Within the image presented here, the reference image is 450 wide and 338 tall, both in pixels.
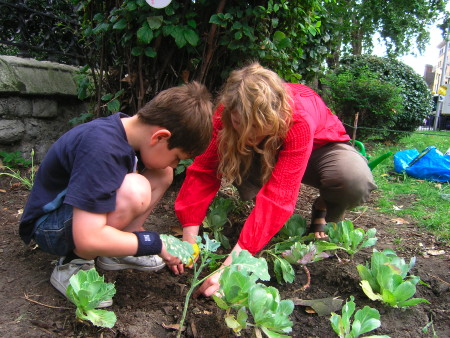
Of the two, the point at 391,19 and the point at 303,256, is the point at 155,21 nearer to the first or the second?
the point at 303,256

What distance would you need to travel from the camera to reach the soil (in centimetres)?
135

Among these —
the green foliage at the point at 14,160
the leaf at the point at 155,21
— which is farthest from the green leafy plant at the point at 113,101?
the green foliage at the point at 14,160

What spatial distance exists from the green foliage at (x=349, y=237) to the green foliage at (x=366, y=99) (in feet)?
13.1

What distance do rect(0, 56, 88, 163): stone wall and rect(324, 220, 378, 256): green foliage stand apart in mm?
2299

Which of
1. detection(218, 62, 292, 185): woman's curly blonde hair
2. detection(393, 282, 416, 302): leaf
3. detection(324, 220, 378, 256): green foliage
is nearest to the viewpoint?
detection(393, 282, 416, 302): leaf

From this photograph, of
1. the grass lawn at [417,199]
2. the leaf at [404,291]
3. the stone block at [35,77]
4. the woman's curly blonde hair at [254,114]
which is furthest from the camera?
the stone block at [35,77]

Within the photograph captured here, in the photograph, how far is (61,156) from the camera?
4.56 ft

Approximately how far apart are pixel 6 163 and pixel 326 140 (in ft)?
7.18

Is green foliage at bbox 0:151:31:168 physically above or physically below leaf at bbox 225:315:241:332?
above

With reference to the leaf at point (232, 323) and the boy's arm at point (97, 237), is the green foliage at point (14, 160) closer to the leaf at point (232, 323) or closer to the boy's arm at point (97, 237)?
the boy's arm at point (97, 237)

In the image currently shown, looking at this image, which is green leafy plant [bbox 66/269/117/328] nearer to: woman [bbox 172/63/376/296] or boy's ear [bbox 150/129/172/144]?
woman [bbox 172/63/376/296]

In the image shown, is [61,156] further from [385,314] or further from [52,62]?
[52,62]

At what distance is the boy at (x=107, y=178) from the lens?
1278mm

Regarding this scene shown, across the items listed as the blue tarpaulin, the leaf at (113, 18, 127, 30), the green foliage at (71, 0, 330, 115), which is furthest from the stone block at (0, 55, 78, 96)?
the blue tarpaulin
